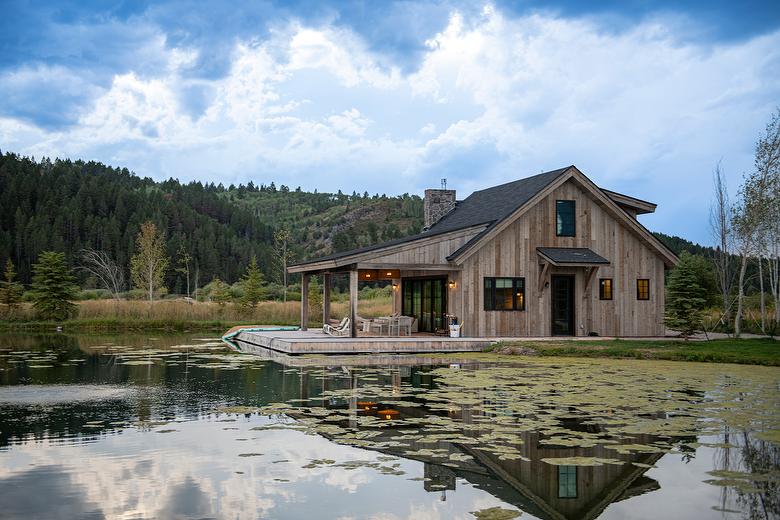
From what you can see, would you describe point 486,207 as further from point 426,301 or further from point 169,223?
point 169,223

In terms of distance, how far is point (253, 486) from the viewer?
228 inches

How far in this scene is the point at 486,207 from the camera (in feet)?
85.8

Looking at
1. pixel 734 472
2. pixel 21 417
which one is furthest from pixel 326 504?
pixel 21 417

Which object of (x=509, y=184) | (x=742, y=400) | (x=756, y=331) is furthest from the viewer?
(x=509, y=184)

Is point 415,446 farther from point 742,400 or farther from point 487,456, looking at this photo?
point 742,400

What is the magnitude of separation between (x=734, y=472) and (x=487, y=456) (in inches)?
83.1

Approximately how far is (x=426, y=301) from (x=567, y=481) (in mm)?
19785

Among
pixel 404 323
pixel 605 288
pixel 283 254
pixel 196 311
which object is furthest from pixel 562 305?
pixel 283 254

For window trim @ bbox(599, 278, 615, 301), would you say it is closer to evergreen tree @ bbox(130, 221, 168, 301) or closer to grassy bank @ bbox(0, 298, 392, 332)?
grassy bank @ bbox(0, 298, 392, 332)

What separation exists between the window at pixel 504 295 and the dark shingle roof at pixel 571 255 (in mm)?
1357

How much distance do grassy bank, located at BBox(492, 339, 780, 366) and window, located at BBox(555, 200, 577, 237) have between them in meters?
4.25

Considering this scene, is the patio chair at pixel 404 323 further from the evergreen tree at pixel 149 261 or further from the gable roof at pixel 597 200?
the evergreen tree at pixel 149 261

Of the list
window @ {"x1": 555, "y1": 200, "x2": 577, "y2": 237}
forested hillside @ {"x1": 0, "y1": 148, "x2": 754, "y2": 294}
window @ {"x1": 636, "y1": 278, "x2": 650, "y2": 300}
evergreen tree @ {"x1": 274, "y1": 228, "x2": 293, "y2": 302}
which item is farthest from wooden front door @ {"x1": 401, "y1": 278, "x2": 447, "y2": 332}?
forested hillside @ {"x1": 0, "y1": 148, "x2": 754, "y2": 294}

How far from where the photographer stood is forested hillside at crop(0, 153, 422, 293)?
80.8 metres
